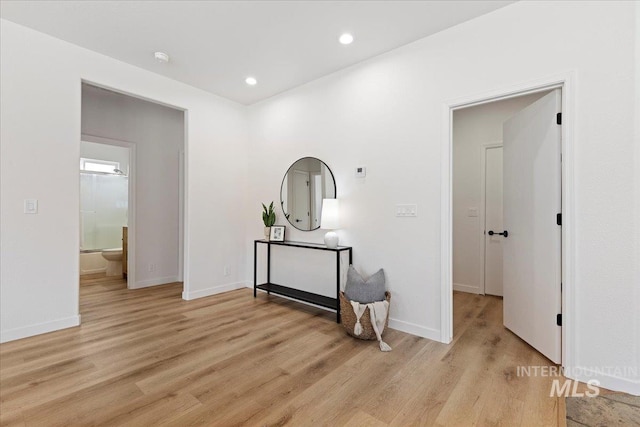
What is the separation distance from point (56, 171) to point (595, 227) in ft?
14.2

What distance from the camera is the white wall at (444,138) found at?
179 centimetres

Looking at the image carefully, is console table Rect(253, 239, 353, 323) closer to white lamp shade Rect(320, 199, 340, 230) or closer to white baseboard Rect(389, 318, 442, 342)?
white lamp shade Rect(320, 199, 340, 230)

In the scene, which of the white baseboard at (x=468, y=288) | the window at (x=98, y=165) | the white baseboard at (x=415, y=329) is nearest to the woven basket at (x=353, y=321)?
the white baseboard at (x=415, y=329)

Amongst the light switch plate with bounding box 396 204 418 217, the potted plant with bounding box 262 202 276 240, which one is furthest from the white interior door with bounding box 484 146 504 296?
the potted plant with bounding box 262 202 276 240

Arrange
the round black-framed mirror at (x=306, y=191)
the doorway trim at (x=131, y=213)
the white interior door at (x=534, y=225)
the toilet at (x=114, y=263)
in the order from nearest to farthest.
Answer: the white interior door at (x=534, y=225) < the round black-framed mirror at (x=306, y=191) < the doorway trim at (x=131, y=213) < the toilet at (x=114, y=263)

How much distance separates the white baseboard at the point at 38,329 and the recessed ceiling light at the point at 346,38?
362 cm

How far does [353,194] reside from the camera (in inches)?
123

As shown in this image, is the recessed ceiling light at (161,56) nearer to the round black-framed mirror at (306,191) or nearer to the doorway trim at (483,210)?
the round black-framed mirror at (306,191)

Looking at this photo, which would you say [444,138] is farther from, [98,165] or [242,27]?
[98,165]

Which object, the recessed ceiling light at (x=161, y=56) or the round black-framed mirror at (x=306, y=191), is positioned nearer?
the recessed ceiling light at (x=161, y=56)

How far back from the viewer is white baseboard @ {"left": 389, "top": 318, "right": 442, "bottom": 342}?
2535 mm

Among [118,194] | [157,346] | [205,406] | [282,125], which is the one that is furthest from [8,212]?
[118,194]

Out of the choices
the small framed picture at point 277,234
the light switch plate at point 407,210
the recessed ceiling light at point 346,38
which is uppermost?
the recessed ceiling light at point 346,38

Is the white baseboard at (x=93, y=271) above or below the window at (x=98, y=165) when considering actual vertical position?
below
